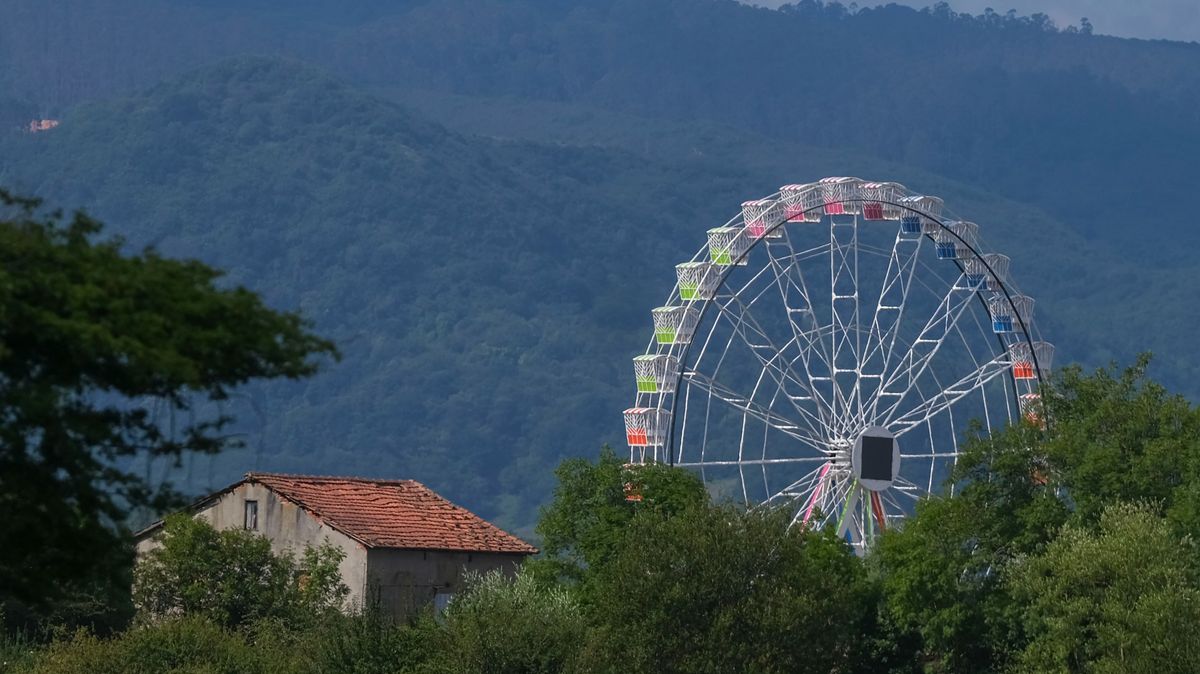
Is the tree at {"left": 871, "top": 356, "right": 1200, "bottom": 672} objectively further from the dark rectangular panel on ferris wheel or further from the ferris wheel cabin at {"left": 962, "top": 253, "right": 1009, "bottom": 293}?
the ferris wheel cabin at {"left": 962, "top": 253, "right": 1009, "bottom": 293}

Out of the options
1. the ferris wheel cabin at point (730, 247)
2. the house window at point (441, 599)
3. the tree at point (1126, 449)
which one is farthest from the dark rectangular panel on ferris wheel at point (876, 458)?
the house window at point (441, 599)

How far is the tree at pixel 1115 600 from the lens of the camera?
63.9m

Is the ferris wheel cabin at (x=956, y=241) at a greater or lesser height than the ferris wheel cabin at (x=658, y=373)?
greater

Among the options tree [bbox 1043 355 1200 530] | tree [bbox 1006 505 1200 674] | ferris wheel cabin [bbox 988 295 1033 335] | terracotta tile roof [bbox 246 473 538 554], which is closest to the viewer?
tree [bbox 1006 505 1200 674]

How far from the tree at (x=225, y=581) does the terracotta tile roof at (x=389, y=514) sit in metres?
3.07

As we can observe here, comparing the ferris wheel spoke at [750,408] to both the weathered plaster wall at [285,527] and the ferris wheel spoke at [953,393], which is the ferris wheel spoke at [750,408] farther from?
the weathered plaster wall at [285,527]

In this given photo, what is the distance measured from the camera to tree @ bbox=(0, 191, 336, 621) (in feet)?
86.6

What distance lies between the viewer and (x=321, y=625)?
7288 centimetres

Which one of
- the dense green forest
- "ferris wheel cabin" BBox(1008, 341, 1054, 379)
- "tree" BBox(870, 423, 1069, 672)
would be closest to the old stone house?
the dense green forest

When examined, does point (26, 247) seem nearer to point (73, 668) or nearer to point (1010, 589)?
point (73, 668)

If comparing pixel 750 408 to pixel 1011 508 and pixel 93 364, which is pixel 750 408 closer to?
pixel 1011 508

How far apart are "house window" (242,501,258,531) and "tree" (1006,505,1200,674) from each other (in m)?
27.7

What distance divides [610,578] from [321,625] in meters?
8.94

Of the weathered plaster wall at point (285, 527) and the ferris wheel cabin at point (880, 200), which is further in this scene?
the ferris wheel cabin at point (880, 200)
